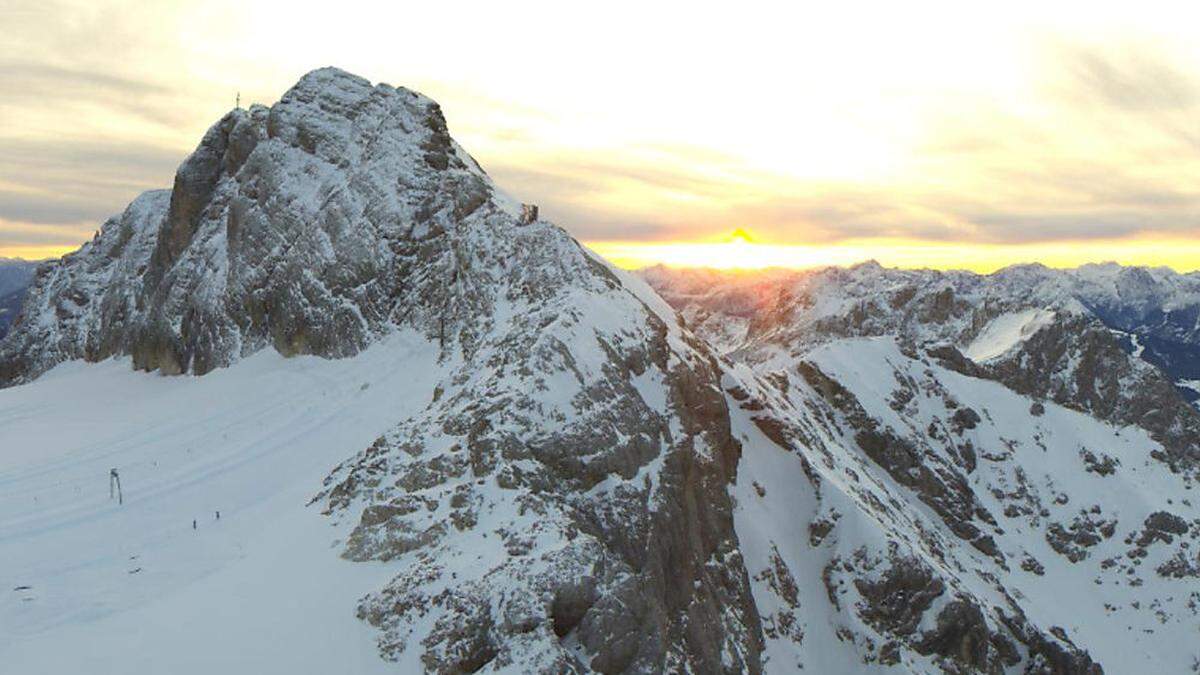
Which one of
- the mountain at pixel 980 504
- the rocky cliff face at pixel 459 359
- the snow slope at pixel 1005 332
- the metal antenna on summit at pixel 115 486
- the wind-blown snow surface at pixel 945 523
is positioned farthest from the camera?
the snow slope at pixel 1005 332

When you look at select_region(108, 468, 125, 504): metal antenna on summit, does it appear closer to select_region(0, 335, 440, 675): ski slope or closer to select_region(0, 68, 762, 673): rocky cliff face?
select_region(0, 335, 440, 675): ski slope

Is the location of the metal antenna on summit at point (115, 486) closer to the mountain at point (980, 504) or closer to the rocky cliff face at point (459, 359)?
the rocky cliff face at point (459, 359)

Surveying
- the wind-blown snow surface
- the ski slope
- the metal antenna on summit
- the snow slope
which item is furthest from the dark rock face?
the snow slope

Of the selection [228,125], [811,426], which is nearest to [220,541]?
[228,125]

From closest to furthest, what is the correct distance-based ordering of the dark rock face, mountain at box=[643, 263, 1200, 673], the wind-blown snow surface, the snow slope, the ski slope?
1. the ski slope
2. the wind-blown snow surface
3. mountain at box=[643, 263, 1200, 673]
4. the dark rock face
5. the snow slope

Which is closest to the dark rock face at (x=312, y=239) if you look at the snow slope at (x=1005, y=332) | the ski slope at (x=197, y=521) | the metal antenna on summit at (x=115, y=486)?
the ski slope at (x=197, y=521)

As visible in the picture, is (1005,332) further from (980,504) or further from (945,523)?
(945,523)

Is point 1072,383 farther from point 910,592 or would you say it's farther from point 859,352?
point 910,592
